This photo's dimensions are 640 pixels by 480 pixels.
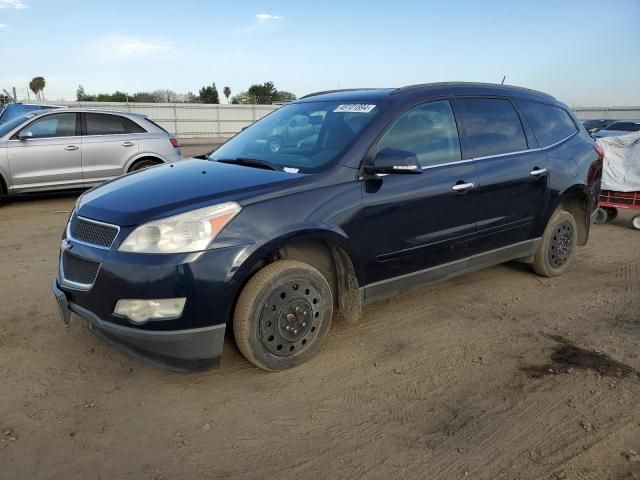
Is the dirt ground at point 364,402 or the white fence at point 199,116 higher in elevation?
the white fence at point 199,116

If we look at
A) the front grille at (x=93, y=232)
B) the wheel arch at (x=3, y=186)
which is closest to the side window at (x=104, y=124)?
the wheel arch at (x=3, y=186)

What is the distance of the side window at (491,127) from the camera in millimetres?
4332

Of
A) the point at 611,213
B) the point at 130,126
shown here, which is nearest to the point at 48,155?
the point at 130,126

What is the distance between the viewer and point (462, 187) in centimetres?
411

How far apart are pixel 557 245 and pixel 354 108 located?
8.79ft

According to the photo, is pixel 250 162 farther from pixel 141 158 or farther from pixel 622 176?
pixel 622 176

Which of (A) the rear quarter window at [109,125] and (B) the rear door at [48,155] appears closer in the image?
(B) the rear door at [48,155]

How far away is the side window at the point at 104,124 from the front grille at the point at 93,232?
6436 mm

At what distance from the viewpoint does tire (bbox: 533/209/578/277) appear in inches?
203

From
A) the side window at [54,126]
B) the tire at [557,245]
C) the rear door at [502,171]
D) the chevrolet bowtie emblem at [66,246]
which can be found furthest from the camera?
the side window at [54,126]

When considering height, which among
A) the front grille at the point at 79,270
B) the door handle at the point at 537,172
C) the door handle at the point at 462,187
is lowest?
the front grille at the point at 79,270

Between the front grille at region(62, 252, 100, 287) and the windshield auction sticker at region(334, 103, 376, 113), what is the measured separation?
2085 mm

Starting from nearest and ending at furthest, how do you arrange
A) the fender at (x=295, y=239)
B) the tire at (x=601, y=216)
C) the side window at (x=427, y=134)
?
the fender at (x=295, y=239), the side window at (x=427, y=134), the tire at (x=601, y=216)

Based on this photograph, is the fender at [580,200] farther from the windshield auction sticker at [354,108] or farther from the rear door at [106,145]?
the rear door at [106,145]
